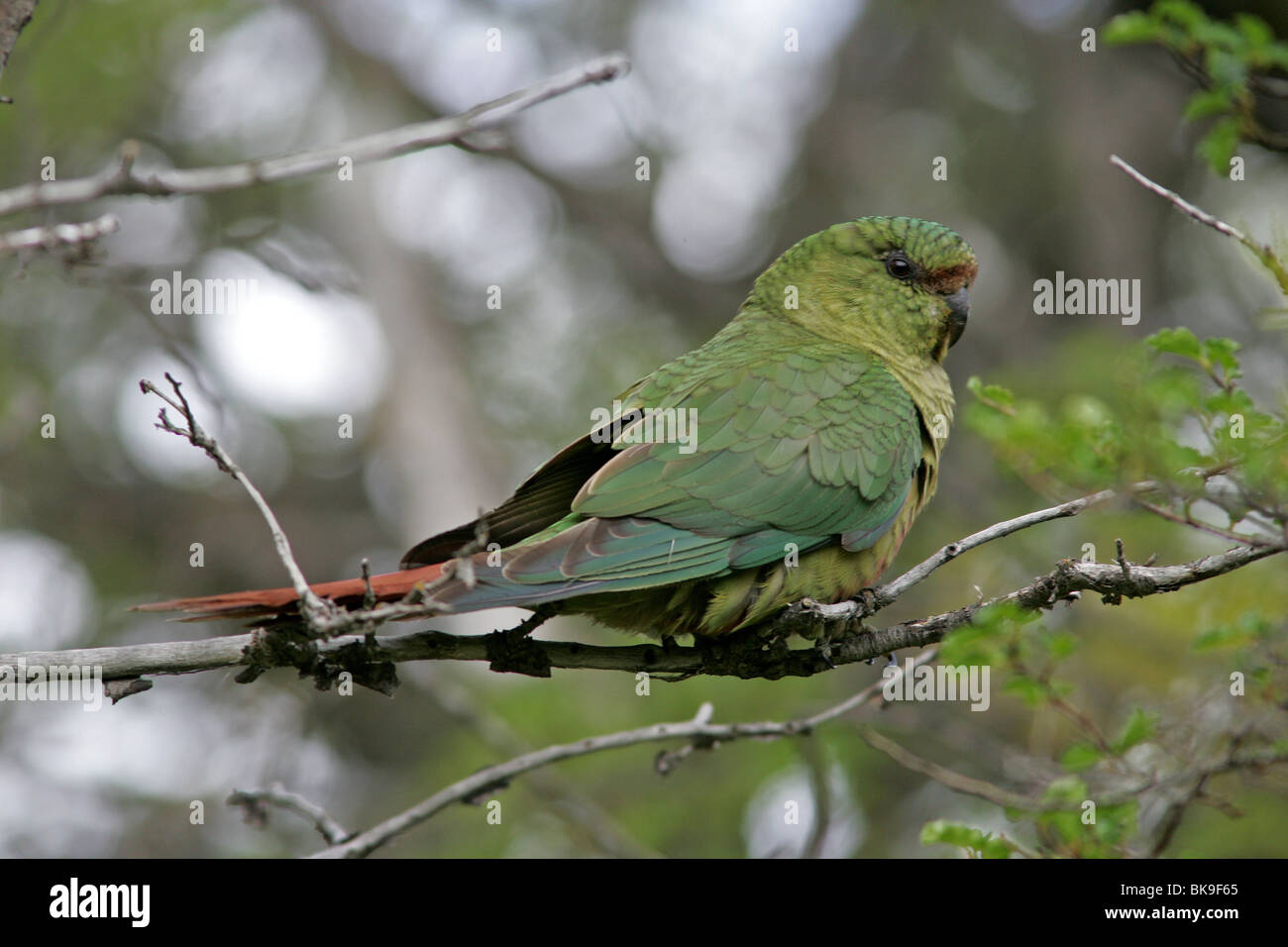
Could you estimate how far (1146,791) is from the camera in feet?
11.7

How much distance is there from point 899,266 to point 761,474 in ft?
4.78

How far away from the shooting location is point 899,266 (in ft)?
16.5

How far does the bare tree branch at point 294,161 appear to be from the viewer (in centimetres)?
221

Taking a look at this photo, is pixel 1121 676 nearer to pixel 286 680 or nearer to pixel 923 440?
pixel 923 440

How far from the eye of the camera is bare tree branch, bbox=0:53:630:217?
7.23 feet

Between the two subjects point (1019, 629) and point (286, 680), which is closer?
point (1019, 629)


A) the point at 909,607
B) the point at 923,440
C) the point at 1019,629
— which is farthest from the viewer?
the point at 909,607

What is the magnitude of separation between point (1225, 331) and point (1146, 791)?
6807 mm

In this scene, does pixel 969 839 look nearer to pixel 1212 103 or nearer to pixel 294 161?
pixel 1212 103
